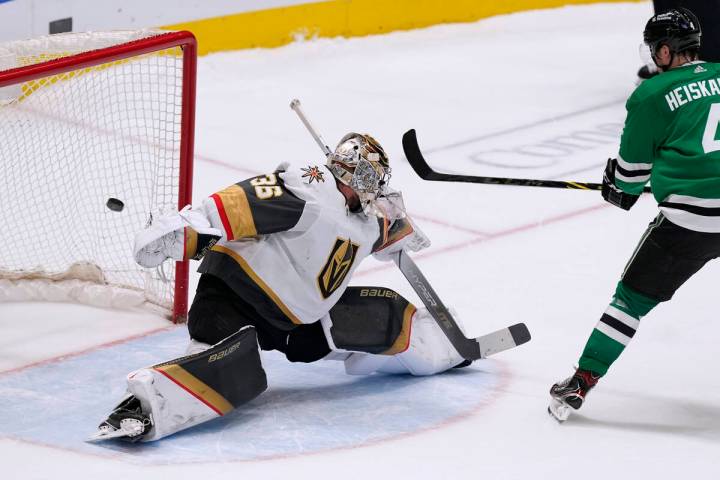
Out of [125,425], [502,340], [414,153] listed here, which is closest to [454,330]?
[502,340]

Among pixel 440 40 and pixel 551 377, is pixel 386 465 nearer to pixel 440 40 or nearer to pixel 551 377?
pixel 551 377

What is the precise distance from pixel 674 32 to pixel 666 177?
1.06 ft

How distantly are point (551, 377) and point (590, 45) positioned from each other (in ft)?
16.2

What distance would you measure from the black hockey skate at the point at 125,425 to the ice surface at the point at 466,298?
4 cm

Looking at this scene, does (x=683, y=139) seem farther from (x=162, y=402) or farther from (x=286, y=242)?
(x=162, y=402)

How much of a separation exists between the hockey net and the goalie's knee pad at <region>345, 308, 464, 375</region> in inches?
27.4

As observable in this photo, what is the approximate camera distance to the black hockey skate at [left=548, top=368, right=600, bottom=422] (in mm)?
2906

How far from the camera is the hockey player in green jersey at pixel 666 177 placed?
2.79 metres

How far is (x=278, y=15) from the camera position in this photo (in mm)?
6879

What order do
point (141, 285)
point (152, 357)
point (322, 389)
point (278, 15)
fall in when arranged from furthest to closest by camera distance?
point (278, 15) → point (141, 285) → point (152, 357) → point (322, 389)

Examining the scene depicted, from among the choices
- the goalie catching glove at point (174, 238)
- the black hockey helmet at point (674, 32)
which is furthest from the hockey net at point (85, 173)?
the black hockey helmet at point (674, 32)

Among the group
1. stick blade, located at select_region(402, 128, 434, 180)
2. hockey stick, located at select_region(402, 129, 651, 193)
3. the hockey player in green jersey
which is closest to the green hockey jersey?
the hockey player in green jersey

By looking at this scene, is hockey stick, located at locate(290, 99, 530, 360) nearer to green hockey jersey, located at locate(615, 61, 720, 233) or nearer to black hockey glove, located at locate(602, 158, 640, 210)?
black hockey glove, located at locate(602, 158, 640, 210)

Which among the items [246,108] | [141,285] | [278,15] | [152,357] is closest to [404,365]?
[152,357]
